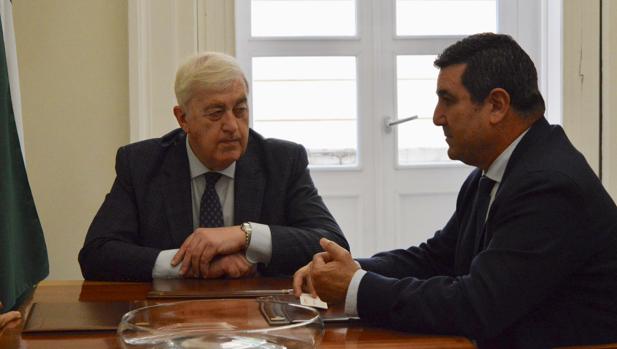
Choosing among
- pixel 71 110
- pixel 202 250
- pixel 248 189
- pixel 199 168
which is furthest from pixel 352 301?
pixel 71 110

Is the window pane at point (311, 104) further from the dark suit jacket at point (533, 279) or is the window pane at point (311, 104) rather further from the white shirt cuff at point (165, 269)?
the dark suit jacket at point (533, 279)

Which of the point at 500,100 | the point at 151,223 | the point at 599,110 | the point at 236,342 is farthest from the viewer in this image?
the point at 599,110

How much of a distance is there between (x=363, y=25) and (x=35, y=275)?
2125mm

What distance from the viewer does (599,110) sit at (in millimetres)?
4254

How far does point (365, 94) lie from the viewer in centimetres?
445

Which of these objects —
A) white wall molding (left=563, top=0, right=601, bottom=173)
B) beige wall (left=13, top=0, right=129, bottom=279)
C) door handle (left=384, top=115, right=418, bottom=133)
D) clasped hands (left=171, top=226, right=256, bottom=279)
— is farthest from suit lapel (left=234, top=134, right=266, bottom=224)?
white wall molding (left=563, top=0, right=601, bottom=173)

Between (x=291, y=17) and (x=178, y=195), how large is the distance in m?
1.86

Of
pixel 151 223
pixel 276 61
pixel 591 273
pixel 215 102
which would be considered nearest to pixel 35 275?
pixel 151 223

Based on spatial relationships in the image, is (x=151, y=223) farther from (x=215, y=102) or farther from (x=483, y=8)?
(x=483, y=8)

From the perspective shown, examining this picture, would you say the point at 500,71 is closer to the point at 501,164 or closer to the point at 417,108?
the point at 501,164

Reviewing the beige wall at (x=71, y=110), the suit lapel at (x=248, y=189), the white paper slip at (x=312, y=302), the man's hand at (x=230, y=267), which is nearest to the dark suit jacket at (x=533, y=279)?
the white paper slip at (x=312, y=302)

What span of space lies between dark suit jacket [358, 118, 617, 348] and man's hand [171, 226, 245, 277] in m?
0.66

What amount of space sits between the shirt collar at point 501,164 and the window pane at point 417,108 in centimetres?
231

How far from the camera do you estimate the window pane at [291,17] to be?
4363 millimetres
